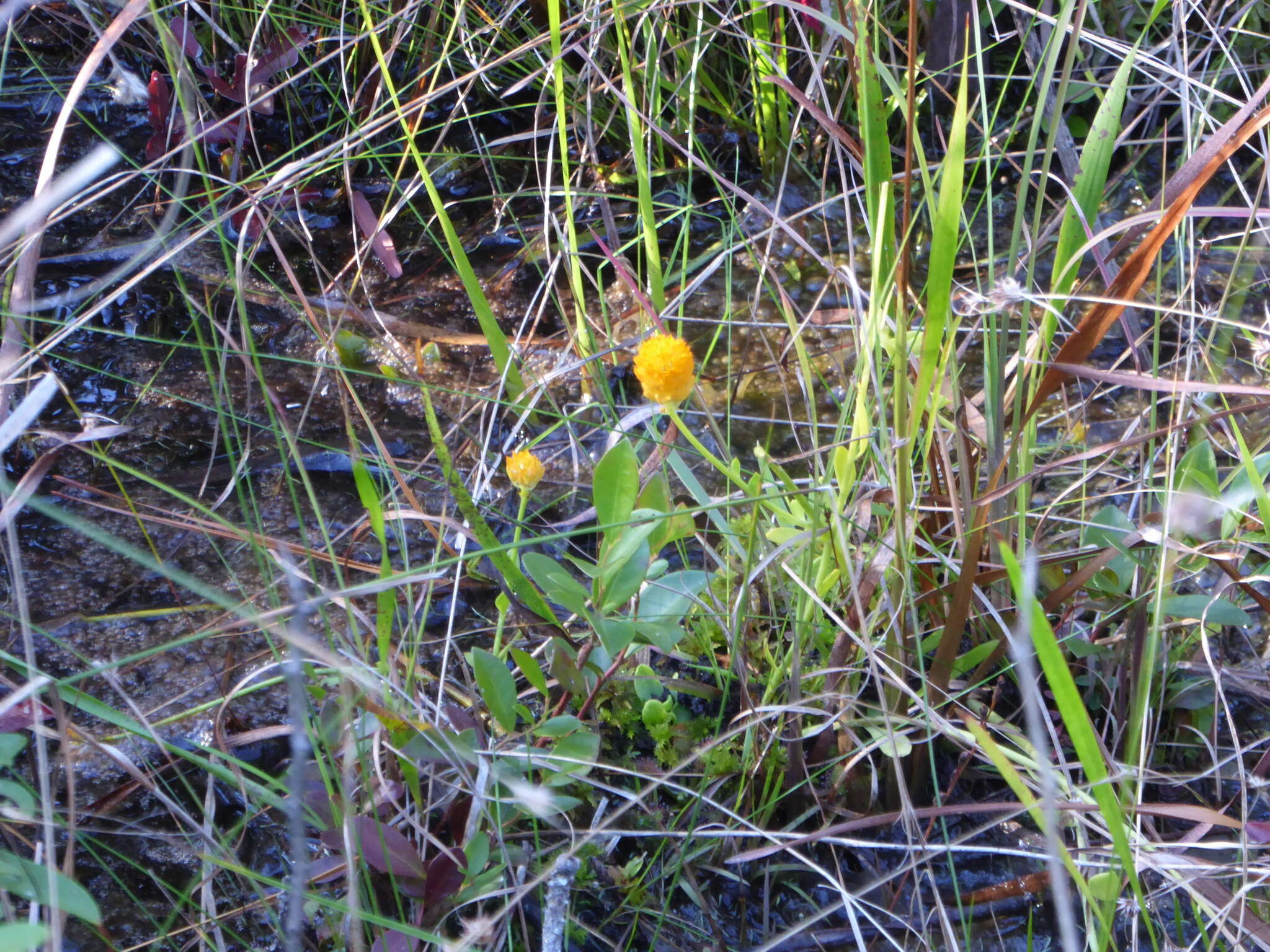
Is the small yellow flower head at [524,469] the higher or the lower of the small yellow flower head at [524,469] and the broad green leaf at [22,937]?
the lower

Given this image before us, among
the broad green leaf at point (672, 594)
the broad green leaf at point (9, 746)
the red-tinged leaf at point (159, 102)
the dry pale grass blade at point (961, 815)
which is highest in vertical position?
the red-tinged leaf at point (159, 102)

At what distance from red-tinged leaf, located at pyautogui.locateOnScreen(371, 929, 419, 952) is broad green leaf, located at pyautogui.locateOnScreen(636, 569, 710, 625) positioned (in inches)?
14.6

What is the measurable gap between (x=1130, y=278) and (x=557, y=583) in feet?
2.03

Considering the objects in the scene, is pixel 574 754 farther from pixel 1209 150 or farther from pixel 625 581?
pixel 1209 150

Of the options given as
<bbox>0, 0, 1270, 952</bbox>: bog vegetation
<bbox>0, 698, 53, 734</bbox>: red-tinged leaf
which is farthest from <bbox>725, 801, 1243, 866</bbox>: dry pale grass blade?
<bbox>0, 698, 53, 734</bbox>: red-tinged leaf

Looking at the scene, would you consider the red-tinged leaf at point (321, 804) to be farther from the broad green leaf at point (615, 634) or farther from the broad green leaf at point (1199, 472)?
the broad green leaf at point (1199, 472)

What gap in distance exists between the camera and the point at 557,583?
96 cm

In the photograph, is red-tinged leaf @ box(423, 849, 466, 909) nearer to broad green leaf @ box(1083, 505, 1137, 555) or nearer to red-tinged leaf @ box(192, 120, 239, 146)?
broad green leaf @ box(1083, 505, 1137, 555)

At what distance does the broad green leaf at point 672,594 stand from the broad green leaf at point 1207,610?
1.56 feet

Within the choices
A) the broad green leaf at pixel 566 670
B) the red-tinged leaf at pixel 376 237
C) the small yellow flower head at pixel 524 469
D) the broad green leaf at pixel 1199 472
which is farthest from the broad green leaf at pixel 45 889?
the red-tinged leaf at pixel 376 237

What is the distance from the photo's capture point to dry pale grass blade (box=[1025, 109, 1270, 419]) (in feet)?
2.83

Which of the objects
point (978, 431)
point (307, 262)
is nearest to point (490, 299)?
point (307, 262)

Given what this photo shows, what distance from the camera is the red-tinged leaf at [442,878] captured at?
86 cm

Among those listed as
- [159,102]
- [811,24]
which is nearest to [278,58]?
[159,102]
